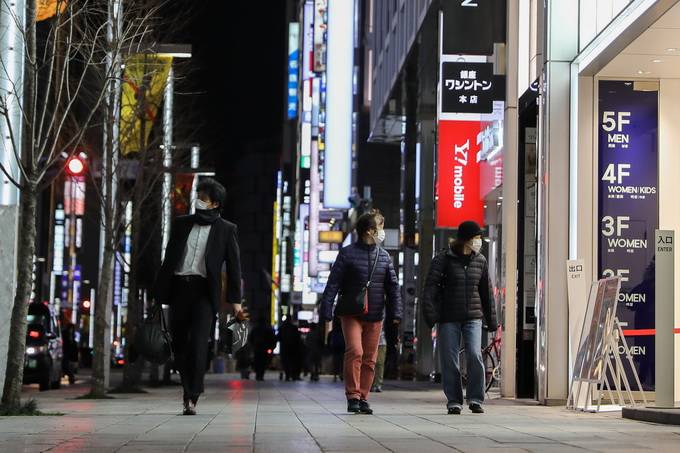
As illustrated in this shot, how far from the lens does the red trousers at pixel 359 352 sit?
41.2 ft

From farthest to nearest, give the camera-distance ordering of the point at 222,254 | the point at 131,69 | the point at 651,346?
the point at 131,69
the point at 651,346
the point at 222,254

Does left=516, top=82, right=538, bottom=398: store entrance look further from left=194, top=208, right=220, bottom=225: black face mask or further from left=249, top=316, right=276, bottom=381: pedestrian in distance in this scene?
left=249, top=316, right=276, bottom=381: pedestrian in distance

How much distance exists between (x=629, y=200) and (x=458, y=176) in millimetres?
8058

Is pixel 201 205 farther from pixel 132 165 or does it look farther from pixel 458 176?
pixel 132 165

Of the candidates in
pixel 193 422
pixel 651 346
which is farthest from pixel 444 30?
pixel 193 422

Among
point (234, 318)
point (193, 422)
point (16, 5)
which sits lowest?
point (193, 422)

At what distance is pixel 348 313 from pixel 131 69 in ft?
35.2

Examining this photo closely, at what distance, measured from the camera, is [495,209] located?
23016 mm

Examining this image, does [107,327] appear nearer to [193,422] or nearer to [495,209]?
[495,209]

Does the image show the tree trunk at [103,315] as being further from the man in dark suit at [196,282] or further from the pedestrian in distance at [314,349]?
the pedestrian in distance at [314,349]

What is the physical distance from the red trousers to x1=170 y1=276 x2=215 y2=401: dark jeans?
4.98 feet

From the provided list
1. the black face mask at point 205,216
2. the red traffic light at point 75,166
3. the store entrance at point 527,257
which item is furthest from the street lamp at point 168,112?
the black face mask at point 205,216

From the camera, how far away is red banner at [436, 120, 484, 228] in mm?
22844

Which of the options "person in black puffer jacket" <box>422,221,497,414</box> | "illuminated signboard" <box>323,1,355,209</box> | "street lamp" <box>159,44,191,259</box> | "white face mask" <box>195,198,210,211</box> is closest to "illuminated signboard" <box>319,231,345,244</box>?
"illuminated signboard" <box>323,1,355,209</box>
